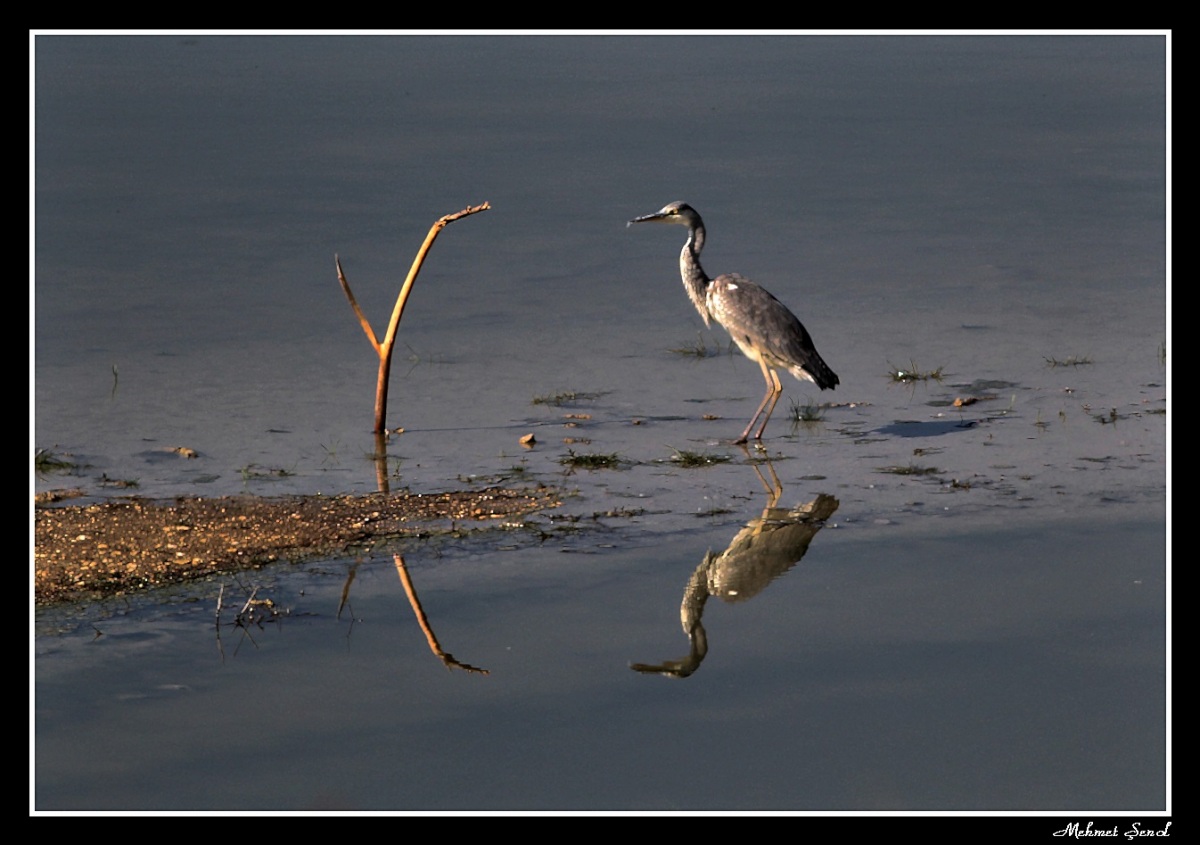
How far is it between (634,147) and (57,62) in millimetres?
9764

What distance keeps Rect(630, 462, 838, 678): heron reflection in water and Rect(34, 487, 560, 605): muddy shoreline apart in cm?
115

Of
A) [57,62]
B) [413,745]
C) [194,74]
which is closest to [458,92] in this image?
[194,74]

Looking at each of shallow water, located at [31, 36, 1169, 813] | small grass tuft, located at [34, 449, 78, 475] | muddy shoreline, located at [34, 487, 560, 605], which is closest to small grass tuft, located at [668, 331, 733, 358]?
shallow water, located at [31, 36, 1169, 813]

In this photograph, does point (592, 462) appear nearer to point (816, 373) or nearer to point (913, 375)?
point (816, 373)

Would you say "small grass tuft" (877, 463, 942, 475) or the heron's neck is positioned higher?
the heron's neck

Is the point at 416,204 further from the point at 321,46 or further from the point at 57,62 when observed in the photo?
the point at 321,46

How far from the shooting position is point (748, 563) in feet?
29.0

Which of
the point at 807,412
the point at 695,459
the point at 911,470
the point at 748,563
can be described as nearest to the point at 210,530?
the point at 748,563

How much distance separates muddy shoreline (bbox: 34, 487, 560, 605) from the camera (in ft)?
26.6

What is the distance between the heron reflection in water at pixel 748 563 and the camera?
7703mm

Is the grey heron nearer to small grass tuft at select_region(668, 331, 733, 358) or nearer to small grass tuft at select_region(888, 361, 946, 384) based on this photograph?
small grass tuft at select_region(888, 361, 946, 384)

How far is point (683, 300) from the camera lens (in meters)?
15.6

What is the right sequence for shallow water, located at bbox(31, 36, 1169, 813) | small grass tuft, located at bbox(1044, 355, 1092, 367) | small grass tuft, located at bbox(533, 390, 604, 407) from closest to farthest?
shallow water, located at bbox(31, 36, 1169, 813), small grass tuft, located at bbox(533, 390, 604, 407), small grass tuft, located at bbox(1044, 355, 1092, 367)

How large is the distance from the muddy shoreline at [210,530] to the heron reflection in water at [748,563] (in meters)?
1.15
